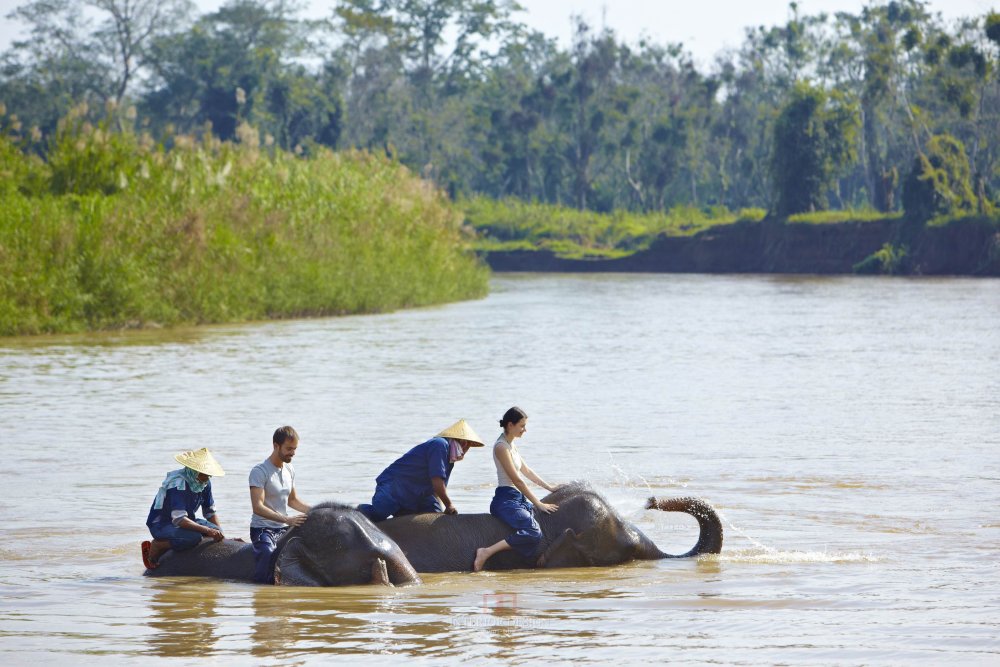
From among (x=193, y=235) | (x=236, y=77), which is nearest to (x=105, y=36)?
(x=236, y=77)

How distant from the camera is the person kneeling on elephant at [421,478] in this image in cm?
987

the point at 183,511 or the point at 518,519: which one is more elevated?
the point at 183,511

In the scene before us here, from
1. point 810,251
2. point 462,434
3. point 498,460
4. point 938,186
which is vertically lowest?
point 498,460

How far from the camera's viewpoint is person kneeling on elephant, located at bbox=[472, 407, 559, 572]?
992 centimetres

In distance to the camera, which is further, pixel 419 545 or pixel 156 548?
pixel 419 545

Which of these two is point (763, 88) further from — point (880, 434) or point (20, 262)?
point (880, 434)

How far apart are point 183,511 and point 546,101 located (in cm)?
7347

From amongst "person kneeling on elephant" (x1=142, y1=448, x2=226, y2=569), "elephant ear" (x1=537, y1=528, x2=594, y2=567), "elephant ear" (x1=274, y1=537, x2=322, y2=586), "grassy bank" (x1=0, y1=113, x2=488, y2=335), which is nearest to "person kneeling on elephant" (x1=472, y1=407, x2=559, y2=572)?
"elephant ear" (x1=537, y1=528, x2=594, y2=567)

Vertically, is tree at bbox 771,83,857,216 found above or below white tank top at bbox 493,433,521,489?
above

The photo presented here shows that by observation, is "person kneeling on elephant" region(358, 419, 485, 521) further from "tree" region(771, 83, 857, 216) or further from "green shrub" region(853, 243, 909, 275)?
"tree" region(771, 83, 857, 216)

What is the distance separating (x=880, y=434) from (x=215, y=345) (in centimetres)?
1284

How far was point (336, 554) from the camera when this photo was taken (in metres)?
9.36

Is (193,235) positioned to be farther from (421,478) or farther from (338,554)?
(338,554)

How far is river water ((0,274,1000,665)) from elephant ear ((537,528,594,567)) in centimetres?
20
